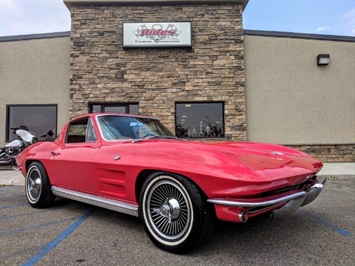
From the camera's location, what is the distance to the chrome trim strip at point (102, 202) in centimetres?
266

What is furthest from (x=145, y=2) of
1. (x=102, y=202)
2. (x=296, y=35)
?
(x=102, y=202)

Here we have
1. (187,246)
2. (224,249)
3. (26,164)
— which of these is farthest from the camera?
(26,164)

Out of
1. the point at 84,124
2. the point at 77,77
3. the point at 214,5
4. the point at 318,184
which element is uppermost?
the point at 214,5

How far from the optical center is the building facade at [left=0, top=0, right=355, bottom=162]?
9523 mm

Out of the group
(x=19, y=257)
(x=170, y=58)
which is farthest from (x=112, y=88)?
(x=19, y=257)

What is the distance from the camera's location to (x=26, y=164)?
4449 mm

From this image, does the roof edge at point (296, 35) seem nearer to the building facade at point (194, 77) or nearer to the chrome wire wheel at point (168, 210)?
the building facade at point (194, 77)

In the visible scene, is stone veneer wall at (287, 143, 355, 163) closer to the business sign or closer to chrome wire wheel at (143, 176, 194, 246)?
the business sign

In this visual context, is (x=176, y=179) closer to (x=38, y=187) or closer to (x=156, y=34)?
(x=38, y=187)

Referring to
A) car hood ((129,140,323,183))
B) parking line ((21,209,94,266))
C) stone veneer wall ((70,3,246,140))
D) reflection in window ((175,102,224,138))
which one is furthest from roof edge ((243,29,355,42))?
parking line ((21,209,94,266))

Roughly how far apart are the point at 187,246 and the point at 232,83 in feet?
26.3

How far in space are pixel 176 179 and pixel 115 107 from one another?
7.85 metres

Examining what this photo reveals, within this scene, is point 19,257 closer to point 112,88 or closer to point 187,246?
point 187,246

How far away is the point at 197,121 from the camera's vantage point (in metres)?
9.66
